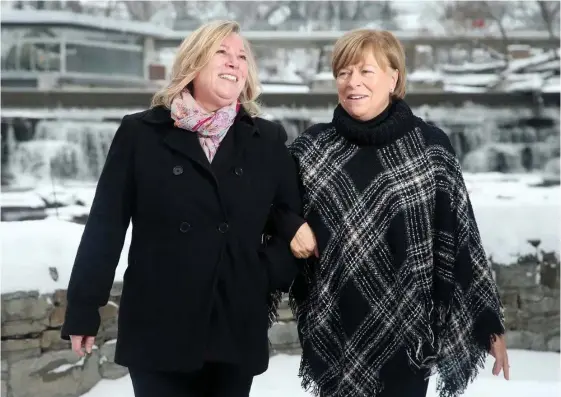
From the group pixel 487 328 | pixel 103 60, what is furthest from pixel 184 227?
pixel 103 60

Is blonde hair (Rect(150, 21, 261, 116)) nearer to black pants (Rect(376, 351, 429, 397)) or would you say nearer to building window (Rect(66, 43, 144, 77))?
black pants (Rect(376, 351, 429, 397))

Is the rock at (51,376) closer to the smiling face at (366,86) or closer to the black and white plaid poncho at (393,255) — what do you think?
the black and white plaid poncho at (393,255)

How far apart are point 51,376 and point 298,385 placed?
1.22 meters

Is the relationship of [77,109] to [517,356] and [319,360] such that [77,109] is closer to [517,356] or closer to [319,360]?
[517,356]

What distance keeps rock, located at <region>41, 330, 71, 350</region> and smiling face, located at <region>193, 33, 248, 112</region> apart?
82.8 inches

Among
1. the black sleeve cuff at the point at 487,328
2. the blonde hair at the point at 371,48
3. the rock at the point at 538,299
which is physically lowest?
the rock at the point at 538,299

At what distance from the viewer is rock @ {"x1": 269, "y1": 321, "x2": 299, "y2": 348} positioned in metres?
3.88

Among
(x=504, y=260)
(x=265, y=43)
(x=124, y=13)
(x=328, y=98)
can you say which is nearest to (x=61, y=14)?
(x=124, y=13)

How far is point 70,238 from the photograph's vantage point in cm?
361

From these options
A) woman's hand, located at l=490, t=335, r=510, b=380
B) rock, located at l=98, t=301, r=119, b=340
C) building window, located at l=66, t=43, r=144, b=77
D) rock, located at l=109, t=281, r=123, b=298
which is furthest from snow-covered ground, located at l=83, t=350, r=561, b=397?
building window, located at l=66, t=43, r=144, b=77

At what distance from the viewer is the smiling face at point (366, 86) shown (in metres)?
1.77

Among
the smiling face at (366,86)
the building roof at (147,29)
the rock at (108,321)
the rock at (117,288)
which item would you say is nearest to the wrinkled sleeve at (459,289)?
the smiling face at (366,86)

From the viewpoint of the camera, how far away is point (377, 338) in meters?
1.81

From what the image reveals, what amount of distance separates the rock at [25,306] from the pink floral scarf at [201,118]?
6.55ft
